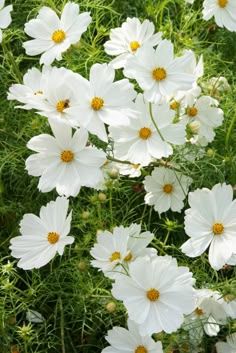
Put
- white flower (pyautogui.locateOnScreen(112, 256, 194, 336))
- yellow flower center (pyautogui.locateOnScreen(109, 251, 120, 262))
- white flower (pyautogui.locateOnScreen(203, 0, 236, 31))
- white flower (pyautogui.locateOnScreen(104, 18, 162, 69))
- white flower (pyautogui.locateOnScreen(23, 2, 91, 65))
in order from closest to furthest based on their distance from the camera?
1. white flower (pyautogui.locateOnScreen(112, 256, 194, 336))
2. yellow flower center (pyautogui.locateOnScreen(109, 251, 120, 262))
3. white flower (pyautogui.locateOnScreen(23, 2, 91, 65))
4. white flower (pyautogui.locateOnScreen(104, 18, 162, 69))
5. white flower (pyautogui.locateOnScreen(203, 0, 236, 31))

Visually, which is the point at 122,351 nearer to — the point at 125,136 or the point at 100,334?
the point at 100,334

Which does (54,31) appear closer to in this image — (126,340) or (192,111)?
(192,111)

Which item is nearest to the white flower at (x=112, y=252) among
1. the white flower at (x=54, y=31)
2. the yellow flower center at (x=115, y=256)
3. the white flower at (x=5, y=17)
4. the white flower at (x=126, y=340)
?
the yellow flower center at (x=115, y=256)

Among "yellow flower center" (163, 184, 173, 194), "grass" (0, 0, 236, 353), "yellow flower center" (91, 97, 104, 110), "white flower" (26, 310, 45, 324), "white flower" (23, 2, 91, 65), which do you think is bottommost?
"white flower" (26, 310, 45, 324)

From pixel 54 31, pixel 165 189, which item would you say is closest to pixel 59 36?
pixel 54 31

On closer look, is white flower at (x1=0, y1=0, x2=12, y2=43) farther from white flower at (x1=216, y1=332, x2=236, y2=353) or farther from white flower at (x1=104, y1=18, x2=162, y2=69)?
white flower at (x1=216, y1=332, x2=236, y2=353)

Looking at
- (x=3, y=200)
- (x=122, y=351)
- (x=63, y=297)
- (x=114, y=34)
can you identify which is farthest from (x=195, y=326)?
(x=114, y=34)

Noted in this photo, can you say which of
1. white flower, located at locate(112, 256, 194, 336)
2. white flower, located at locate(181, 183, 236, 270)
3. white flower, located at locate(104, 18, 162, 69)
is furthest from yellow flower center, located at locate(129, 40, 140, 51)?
white flower, located at locate(112, 256, 194, 336)
